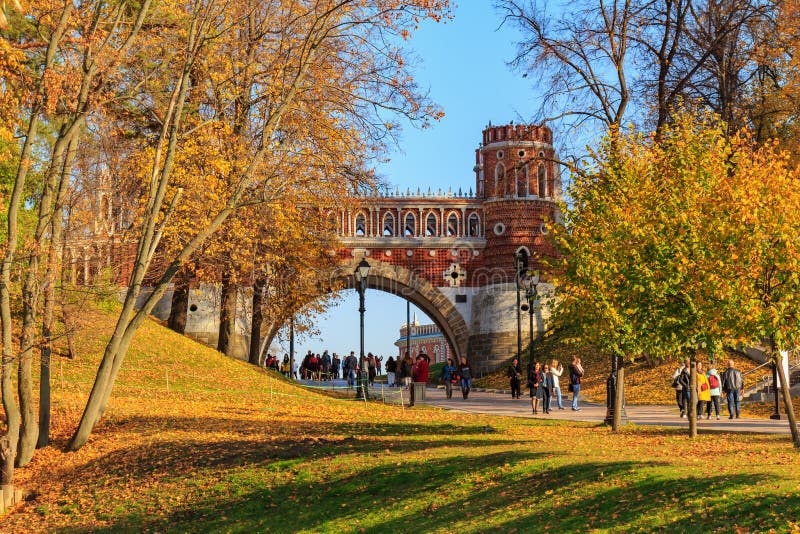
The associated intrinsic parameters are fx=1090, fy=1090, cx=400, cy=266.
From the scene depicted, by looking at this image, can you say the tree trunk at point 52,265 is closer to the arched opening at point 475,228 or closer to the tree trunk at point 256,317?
the tree trunk at point 256,317

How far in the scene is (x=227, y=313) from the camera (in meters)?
35.0

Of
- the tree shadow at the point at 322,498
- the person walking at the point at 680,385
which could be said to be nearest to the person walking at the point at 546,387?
the person walking at the point at 680,385

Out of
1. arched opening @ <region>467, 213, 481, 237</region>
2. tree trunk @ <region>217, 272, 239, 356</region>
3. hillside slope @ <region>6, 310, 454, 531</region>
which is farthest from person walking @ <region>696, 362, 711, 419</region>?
arched opening @ <region>467, 213, 481, 237</region>

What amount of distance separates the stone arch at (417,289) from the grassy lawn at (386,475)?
23975 millimetres

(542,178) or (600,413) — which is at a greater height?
(542,178)

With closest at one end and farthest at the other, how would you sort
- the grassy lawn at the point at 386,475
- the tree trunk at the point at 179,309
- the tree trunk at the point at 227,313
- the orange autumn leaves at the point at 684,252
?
1. the grassy lawn at the point at 386,475
2. the orange autumn leaves at the point at 684,252
3. the tree trunk at the point at 227,313
4. the tree trunk at the point at 179,309

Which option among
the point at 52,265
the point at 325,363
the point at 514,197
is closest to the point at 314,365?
the point at 325,363

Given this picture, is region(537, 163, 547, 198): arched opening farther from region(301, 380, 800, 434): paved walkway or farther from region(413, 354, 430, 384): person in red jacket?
region(413, 354, 430, 384): person in red jacket

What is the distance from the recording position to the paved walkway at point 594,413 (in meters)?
22.5

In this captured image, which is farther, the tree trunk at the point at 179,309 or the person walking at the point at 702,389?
the tree trunk at the point at 179,309

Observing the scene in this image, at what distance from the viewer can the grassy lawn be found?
12367 mm

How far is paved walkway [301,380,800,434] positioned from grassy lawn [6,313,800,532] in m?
1.96

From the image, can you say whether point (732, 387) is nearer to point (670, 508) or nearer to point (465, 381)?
point (465, 381)

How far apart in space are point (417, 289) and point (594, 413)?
2307 centimetres
